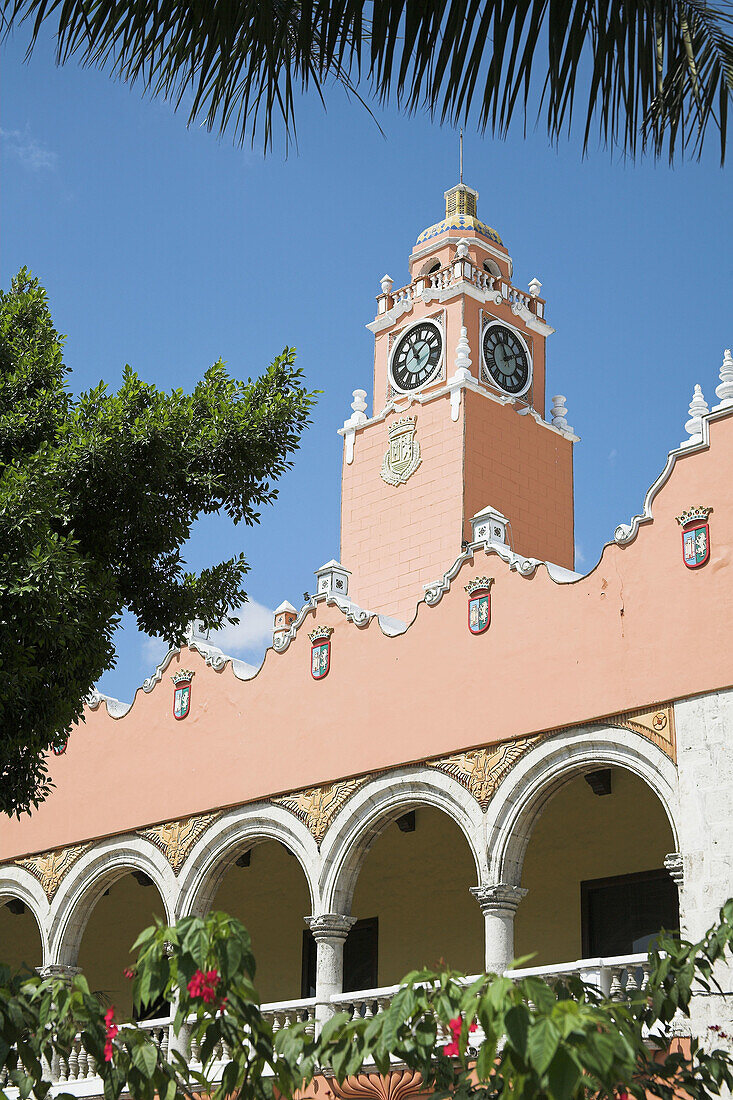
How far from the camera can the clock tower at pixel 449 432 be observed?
19.2 metres

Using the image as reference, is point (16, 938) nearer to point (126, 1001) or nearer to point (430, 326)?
point (126, 1001)

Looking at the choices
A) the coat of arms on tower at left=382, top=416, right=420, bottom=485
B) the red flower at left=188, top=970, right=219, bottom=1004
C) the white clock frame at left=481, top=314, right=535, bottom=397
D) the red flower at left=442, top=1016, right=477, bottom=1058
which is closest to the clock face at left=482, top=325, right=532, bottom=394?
the white clock frame at left=481, top=314, right=535, bottom=397

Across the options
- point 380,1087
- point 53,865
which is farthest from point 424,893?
point 53,865

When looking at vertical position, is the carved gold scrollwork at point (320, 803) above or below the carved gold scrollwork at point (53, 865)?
above

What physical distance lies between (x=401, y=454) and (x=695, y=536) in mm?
8790

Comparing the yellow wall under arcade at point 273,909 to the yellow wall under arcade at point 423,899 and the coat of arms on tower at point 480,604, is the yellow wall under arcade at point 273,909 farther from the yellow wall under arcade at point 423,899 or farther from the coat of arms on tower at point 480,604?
the coat of arms on tower at point 480,604

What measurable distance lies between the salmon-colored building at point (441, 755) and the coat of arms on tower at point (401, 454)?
0.12 ft

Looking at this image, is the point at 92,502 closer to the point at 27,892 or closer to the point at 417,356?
the point at 27,892

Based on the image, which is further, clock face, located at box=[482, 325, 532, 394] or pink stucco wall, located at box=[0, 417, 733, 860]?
clock face, located at box=[482, 325, 532, 394]

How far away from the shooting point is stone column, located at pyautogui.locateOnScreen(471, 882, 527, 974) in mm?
11812

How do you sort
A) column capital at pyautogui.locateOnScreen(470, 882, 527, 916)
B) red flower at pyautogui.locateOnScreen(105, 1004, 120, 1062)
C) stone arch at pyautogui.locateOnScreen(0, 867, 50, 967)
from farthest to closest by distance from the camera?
stone arch at pyautogui.locateOnScreen(0, 867, 50, 967) → column capital at pyautogui.locateOnScreen(470, 882, 527, 916) → red flower at pyautogui.locateOnScreen(105, 1004, 120, 1062)

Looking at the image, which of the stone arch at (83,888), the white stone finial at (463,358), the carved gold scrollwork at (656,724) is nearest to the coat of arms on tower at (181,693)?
the stone arch at (83,888)

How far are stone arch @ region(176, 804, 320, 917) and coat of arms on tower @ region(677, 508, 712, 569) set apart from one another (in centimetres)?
509

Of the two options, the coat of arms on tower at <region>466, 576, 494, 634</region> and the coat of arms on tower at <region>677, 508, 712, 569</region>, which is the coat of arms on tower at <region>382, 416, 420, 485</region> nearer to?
the coat of arms on tower at <region>466, 576, 494, 634</region>
